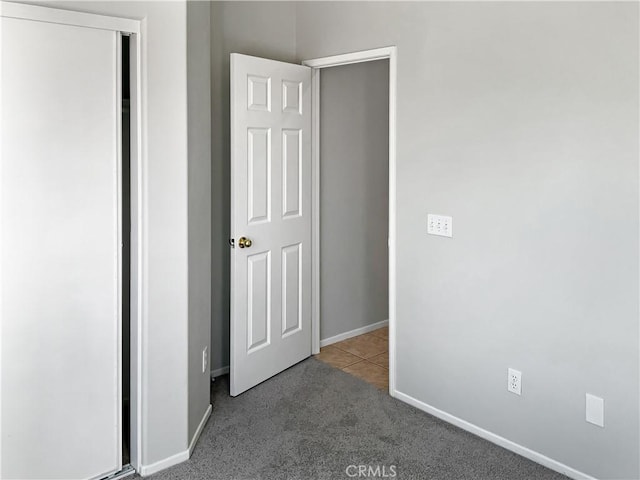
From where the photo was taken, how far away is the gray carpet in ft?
8.38

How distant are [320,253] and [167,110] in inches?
73.0

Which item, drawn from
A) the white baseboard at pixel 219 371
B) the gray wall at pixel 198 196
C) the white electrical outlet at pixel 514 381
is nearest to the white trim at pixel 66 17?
the gray wall at pixel 198 196

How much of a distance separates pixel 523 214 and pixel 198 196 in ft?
5.05

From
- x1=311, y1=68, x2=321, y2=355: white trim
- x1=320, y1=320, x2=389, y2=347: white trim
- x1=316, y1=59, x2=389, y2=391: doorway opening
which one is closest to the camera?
x1=311, y1=68, x2=321, y2=355: white trim

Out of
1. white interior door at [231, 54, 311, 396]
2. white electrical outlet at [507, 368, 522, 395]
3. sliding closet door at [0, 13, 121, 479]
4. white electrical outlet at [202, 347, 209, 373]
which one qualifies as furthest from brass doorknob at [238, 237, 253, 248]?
white electrical outlet at [507, 368, 522, 395]

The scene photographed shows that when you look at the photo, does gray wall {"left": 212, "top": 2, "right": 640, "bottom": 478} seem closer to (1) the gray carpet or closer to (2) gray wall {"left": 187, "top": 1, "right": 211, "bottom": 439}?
(1) the gray carpet

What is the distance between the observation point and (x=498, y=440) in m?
2.80

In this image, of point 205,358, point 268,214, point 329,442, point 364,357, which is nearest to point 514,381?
point 329,442

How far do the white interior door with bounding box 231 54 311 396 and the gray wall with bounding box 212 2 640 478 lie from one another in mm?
452

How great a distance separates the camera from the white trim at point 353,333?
166 inches

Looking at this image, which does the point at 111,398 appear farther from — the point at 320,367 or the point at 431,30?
the point at 431,30

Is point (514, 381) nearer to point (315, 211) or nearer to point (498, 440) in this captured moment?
point (498, 440)

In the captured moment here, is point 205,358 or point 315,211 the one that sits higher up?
point 315,211

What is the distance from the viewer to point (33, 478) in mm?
2277
